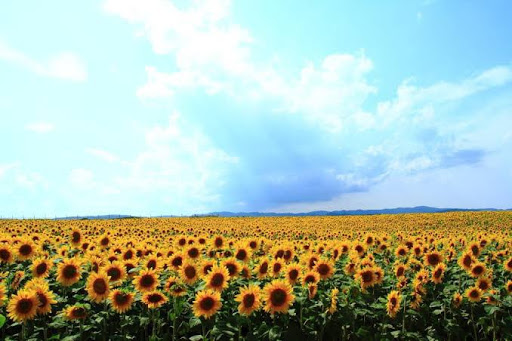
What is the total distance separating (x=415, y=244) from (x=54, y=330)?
939 centimetres

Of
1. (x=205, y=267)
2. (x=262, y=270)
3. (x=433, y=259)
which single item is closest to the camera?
(x=205, y=267)

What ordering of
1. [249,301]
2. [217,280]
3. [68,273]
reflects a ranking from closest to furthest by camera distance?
[249,301] < [217,280] < [68,273]

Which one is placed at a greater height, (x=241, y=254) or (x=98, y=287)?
(x=241, y=254)

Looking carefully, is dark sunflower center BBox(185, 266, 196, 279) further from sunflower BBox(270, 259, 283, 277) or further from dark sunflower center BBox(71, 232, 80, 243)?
dark sunflower center BBox(71, 232, 80, 243)

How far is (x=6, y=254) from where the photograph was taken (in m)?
9.02

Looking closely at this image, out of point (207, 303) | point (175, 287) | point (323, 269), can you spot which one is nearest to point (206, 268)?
point (175, 287)

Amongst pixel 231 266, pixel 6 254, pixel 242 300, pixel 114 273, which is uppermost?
pixel 6 254

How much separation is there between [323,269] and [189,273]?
2.56 m

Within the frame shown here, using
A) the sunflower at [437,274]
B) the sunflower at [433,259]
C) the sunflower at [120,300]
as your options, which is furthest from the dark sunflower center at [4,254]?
the sunflower at [433,259]

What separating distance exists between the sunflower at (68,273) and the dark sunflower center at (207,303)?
2.84 meters

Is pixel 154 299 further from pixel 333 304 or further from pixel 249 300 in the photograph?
pixel 333 304

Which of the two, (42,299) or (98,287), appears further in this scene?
(98,287)

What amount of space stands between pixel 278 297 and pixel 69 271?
4.13 m

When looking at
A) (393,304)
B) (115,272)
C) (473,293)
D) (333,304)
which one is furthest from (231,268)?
(473,293)
